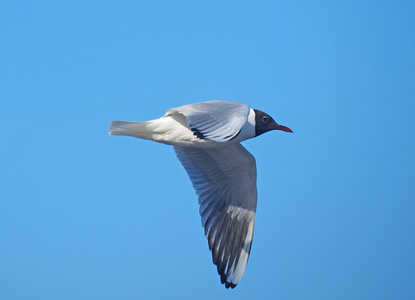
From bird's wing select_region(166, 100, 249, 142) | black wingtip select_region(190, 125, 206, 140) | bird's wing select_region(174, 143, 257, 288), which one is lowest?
bird's wing select_region(174, 143, 257, 288)

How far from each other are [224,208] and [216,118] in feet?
4.99

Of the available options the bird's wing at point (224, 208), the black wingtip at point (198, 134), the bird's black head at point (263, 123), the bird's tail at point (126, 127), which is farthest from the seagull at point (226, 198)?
the black wingtip at point (198, 134)

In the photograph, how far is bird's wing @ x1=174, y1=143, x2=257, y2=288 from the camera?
5527mm

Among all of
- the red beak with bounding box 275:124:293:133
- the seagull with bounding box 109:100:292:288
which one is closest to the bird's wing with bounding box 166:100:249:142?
the red beak with bounding box 275:124:293:133

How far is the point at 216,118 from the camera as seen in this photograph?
424 cm

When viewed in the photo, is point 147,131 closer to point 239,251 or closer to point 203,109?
point 203,109

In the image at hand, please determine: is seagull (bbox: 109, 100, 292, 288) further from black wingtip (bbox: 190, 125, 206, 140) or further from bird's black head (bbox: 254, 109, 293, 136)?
black wingtip (bbox: 190, 125, 206, 140)

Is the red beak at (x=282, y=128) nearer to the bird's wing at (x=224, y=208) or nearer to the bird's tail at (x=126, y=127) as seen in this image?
the bird's wing at (x=224, y=208)

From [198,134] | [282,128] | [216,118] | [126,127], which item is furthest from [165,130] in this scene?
[282,128]

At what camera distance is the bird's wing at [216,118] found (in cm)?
404

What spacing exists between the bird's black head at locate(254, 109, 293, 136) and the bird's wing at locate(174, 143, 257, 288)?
0.57m

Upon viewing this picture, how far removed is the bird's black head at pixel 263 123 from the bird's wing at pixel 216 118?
51 cm

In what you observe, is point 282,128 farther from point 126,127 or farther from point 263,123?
point 126,127

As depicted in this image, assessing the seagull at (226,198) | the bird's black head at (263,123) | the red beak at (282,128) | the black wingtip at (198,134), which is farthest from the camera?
the seagull at (226,198)
